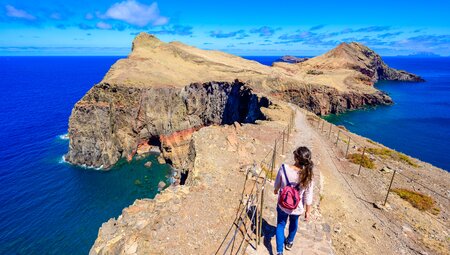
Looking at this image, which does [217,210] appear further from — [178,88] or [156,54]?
[156,54]

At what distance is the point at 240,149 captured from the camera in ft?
72.5

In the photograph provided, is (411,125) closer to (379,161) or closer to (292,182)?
(379,161)

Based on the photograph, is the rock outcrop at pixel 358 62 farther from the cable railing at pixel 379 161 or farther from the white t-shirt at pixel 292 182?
the white t-shirt at pixel 292 182

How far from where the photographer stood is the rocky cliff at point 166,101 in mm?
51125

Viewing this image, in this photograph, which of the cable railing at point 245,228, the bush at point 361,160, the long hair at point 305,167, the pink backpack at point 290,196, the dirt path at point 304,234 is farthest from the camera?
the bush at point 361,160

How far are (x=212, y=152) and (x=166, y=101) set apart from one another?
136 feet

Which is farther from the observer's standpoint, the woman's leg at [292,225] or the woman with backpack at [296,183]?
the woman's leg at [292,225]

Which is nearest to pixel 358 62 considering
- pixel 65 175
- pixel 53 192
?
pixel 65 175

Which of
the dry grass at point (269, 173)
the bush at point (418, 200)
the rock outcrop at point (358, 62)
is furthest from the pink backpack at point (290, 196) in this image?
the rock outcrop at point (358, 62)

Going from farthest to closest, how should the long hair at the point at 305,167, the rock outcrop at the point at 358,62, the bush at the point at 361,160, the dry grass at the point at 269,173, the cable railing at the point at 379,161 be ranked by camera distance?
the rock outcrop at the point at 358,62, the bush at the point at 361,160, the cable railing at the point at 379,161, the dry grass at the point at 269,173, the long hair at the point at 305,167

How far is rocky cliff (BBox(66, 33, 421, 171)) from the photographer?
51.1 meters

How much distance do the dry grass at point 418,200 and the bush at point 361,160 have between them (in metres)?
4.41

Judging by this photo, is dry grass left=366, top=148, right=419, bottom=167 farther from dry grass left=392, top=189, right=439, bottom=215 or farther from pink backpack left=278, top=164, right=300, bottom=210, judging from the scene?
pink backpack left=278, top=164, right=300, bottom=210

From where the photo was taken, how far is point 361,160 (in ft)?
82.1
